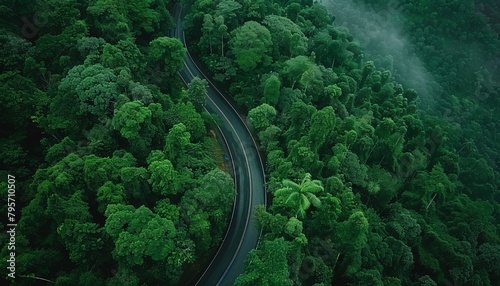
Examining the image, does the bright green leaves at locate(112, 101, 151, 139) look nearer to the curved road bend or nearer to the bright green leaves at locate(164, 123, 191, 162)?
the bright green leaves at locate(164, 123, 191, 162)

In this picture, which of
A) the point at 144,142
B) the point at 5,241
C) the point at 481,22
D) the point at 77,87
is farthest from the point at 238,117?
the point at 481,22

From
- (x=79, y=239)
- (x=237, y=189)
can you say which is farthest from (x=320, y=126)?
(x=79, y=239)

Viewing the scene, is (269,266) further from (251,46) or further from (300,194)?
(251,46)

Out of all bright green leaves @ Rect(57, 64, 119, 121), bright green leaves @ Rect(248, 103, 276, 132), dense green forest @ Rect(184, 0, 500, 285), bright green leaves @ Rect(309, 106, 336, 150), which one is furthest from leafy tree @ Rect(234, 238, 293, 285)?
bright green leaves @ Rect(57, 64, 119, 121)

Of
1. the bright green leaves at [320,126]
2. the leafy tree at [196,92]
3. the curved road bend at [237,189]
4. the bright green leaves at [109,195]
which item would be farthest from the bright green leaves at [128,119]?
the bright green leaves at [320,126]

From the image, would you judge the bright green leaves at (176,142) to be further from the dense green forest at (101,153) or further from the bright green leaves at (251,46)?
the bright green leaves at (251,46)

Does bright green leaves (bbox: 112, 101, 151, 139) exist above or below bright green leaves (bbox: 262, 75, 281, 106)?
below
